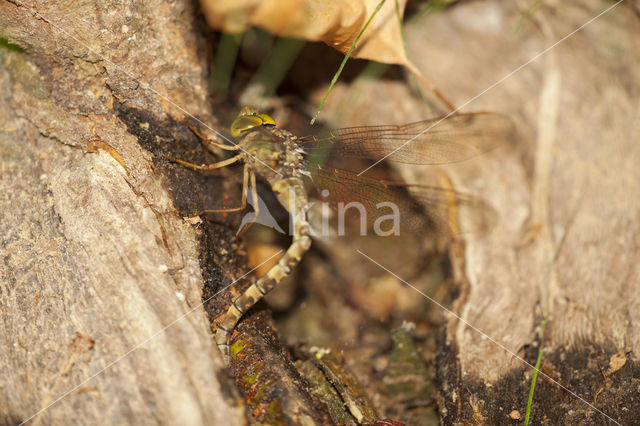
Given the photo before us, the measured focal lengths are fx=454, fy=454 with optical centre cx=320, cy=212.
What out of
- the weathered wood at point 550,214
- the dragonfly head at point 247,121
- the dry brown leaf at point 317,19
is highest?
the dry brown leaf at point 317,19

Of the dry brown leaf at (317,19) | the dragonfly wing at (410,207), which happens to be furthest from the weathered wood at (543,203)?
the dry brown leaf at (317,19)

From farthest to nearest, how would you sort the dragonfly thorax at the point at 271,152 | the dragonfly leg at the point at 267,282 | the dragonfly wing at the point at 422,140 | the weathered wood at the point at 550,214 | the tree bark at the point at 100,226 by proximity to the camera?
the dragonfly wing at the point at 422,140, the dragonfly thorax at the point at 271,152, the weathered wood at the point at 550,214, the dragonfly leg at the point at 267,282, the tree bark at the point at 100,226

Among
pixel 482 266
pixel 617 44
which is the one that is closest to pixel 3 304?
pixel 482 266

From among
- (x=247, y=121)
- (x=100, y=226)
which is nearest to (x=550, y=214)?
(x=247, y=121)

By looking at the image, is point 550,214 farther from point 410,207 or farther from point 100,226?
point 100,226

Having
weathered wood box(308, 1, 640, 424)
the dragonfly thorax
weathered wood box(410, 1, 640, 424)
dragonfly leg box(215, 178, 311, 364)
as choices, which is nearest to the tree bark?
dragonfly leg box(215, 178, 311, 364)

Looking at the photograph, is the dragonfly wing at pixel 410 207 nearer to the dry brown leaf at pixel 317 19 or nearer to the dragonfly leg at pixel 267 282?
the dragonfly leg at pixel 267 282

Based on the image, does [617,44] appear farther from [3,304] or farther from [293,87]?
[3,304]
